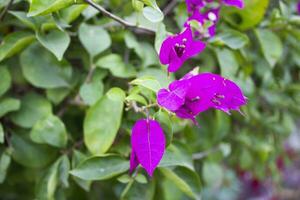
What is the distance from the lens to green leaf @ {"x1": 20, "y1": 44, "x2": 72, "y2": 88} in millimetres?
759

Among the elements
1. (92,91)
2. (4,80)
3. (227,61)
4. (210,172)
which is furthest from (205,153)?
(4,80)

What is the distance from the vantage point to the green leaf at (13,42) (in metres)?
0.69

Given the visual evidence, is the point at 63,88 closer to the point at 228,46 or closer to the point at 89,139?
the point at 89,139

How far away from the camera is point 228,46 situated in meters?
0.77

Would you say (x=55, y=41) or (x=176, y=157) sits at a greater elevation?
(x=55, y=41)

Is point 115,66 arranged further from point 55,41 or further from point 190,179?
point 190,179

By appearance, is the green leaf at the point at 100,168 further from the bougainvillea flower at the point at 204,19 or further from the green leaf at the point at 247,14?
the green leaf at the point at 247,14

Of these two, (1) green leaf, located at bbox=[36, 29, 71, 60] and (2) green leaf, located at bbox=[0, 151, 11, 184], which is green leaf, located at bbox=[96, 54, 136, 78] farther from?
(2) green leaf, located at bbox=[0, 151, 11, 184]

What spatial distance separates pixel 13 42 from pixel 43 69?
0.26ft

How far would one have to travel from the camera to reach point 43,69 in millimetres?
772

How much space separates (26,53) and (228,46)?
0.34 meters

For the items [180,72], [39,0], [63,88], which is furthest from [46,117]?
[180,72]

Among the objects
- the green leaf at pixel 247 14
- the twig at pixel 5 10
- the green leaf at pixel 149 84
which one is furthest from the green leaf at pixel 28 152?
the green leaf at pixel 247 14

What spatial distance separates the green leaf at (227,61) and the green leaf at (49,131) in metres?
0.30
